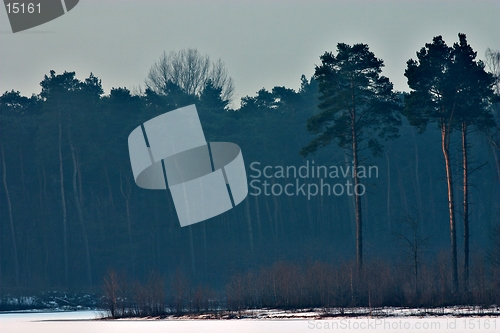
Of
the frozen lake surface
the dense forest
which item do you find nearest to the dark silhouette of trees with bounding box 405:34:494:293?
the frozen lake surface

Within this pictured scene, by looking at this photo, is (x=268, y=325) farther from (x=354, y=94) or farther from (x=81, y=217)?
(x=81, y=217)

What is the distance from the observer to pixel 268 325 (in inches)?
952

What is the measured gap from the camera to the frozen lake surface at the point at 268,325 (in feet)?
73.4

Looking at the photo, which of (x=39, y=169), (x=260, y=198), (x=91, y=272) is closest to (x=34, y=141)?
(x=39, y=169)

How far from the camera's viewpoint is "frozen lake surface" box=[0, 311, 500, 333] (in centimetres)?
2238

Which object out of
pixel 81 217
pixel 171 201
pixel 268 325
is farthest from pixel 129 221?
pixel 268 325

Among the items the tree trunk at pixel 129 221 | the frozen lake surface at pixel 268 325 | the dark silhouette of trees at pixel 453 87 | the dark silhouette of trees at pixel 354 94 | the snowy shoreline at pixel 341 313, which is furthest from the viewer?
the tree trunk at pixel 129 221

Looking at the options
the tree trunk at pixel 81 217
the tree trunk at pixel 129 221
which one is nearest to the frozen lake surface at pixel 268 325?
the tree trunk at pixel 81 217

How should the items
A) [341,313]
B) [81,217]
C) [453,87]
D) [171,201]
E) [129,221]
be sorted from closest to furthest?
1. [341,313]
2. [453,87]
3. [81,217]
4. [129,221]
5. [171,201]

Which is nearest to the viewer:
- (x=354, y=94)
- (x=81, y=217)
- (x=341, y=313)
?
(x=341, y=313)

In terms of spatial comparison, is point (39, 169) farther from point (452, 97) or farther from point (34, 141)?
point (452, 97)

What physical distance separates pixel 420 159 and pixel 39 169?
1139 inches

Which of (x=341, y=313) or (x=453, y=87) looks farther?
(x=453, y=87)

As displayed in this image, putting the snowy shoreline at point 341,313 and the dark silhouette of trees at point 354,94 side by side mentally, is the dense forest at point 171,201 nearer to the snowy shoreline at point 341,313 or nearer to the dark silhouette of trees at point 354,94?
the dark silhouette of trees at point 354,94
